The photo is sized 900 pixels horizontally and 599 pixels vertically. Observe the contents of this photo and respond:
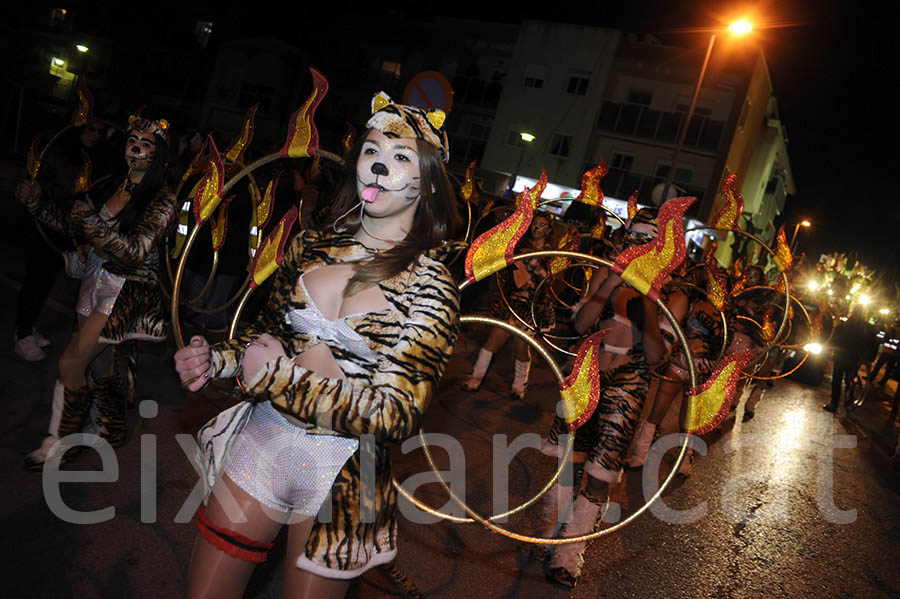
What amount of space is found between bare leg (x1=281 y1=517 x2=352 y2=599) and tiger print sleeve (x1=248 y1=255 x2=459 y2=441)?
1.59 ft

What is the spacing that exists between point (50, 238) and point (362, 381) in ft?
16.7

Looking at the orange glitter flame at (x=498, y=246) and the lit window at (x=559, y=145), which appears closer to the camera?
the orange glitter flame at (x=498, y=246)

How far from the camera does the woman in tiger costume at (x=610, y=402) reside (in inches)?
154

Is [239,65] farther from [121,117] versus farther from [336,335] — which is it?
[336,335]

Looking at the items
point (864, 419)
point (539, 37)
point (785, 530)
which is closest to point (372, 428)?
point (785, 530)

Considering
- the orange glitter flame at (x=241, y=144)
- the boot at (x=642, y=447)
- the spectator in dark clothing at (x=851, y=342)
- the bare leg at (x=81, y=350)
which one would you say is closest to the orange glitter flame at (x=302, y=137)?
the orange glitter flame at (x=241, y=144)

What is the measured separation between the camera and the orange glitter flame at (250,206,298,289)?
2582 mm

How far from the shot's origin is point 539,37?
3053 centimetres

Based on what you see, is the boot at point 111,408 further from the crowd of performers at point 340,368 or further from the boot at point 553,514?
the boot at point 553,514

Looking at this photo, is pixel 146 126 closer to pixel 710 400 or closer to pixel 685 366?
pixel 710 400

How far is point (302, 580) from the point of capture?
1.93 metres

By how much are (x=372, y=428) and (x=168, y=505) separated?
282cm

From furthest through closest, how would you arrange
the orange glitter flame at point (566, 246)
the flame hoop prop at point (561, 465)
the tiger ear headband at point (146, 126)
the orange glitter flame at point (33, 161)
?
the orange glitter flame at point (566, 246)
the orange glitter flame at point (33, 161)
the tiger ear headband at point (146, 126)
the flame hoop prop at point (561, 465)

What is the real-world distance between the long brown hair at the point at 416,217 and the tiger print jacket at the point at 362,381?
2.0 inches
